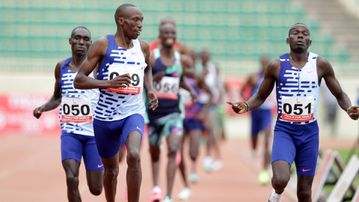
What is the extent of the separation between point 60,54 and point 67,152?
25989mm

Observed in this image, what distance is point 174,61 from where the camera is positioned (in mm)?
13508

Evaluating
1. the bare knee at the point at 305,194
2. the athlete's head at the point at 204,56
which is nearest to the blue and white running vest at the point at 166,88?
the bare knee at the point at 305,194

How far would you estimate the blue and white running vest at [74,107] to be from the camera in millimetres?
10523

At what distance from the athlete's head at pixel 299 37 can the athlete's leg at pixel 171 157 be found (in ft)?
11.9

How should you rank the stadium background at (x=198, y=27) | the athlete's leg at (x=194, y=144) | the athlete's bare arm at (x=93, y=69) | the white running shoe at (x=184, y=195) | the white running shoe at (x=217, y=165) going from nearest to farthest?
the athlete's bare arm at (x=93, y=69) < the white running shoe at (x=184, y=195) < the athlete's leg at (x=194, y=144) < the white running shoe at (x=217, y=165) < the stadium background at (x=198, y=27)

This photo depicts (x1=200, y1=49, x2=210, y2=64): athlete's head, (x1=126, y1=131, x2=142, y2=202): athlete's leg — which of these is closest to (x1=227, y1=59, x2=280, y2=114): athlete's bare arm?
(x1=126, y1=131, x2=142, y2=202): athlete's leg

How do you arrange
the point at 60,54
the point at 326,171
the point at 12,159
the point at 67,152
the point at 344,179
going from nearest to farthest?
1. the point at 67,152
2. the point at 344,179
3. the point at 326,171
4. the point at 12,159
5. the point at 60,54

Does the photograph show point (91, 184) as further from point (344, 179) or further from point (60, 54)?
point (60, 54)

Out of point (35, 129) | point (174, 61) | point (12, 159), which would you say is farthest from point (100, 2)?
point (174, 61)

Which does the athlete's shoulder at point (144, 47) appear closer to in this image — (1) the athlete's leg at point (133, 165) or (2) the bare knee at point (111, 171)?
(1) the athlete's leg at point (133, 165)

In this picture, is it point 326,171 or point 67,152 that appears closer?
point 67,152

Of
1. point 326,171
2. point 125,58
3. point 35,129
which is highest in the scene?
point 125,58

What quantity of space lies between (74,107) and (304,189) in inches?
106

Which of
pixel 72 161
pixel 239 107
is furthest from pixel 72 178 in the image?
pixel 239 107
